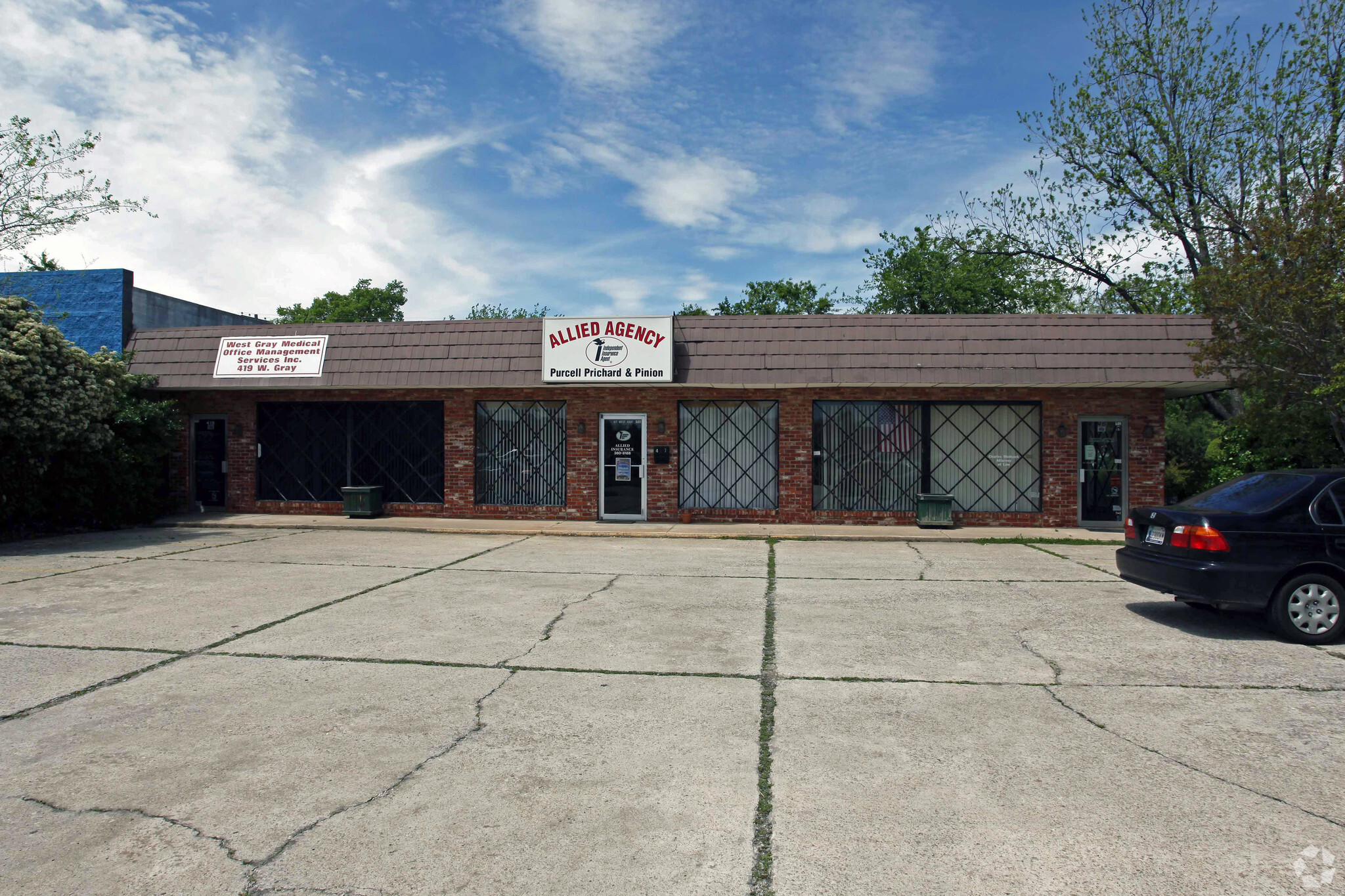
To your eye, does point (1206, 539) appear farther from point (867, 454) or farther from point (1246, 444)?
point (1246, 444)

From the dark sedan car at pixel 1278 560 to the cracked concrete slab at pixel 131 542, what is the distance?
13222 mm

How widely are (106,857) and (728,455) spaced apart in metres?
13.7

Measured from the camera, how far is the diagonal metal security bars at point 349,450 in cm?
1756

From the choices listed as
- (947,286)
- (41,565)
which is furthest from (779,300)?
(41,565)

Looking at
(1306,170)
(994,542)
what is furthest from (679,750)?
(1306,170)

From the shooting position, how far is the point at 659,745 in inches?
188

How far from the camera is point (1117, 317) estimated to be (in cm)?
1539

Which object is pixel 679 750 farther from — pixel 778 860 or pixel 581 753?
pixel 778 860

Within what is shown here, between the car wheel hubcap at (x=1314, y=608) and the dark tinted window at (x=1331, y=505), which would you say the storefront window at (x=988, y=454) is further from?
the car wheel hubcap at (x=1314, y=608)

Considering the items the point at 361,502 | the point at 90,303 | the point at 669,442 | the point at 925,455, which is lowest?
the point at 361,502

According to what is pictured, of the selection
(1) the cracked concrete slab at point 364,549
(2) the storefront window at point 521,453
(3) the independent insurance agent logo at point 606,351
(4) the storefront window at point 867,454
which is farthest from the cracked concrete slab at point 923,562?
(2) the storefront window at point 521,453

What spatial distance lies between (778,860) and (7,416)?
14559 mm

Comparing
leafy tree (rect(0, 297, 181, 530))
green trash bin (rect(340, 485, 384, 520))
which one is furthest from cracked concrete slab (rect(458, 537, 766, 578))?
leafy tree (rect(0, 297, 181, 530))

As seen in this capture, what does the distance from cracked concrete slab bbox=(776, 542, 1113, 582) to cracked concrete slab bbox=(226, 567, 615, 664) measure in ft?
10.5
